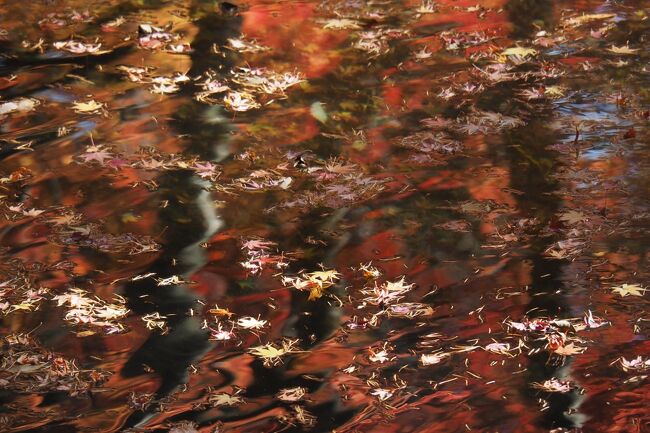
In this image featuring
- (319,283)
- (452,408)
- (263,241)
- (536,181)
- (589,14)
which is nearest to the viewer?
(452,408)

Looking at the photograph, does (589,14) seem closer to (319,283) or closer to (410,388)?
(319,283)

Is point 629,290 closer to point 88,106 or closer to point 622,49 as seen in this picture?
point 622,49

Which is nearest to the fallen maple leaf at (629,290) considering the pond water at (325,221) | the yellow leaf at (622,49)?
the pond water at (325,221)

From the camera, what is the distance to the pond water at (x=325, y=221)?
3.28 metres

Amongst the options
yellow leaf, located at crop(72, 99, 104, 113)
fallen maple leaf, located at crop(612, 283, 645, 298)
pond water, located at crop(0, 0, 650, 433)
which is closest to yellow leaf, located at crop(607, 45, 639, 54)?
pond water, located at crop(0, 0, 650, 433)

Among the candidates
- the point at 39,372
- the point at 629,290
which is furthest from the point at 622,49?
the point at 39,372

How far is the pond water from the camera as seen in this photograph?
3275mm

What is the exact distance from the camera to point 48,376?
3.38m

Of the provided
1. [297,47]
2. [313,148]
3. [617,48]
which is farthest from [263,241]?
[617,48]

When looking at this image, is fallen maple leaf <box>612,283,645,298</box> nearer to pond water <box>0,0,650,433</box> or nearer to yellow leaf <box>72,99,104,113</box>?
pond water <box>0,0,650,433</box>

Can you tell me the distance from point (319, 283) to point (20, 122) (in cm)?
252

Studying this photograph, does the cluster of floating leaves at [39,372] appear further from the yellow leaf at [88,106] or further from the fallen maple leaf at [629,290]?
the yellow leaf at [88,106]

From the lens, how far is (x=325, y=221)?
4.44 m

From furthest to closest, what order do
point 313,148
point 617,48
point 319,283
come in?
point 617,48 < point 313,148 < point 319,283
